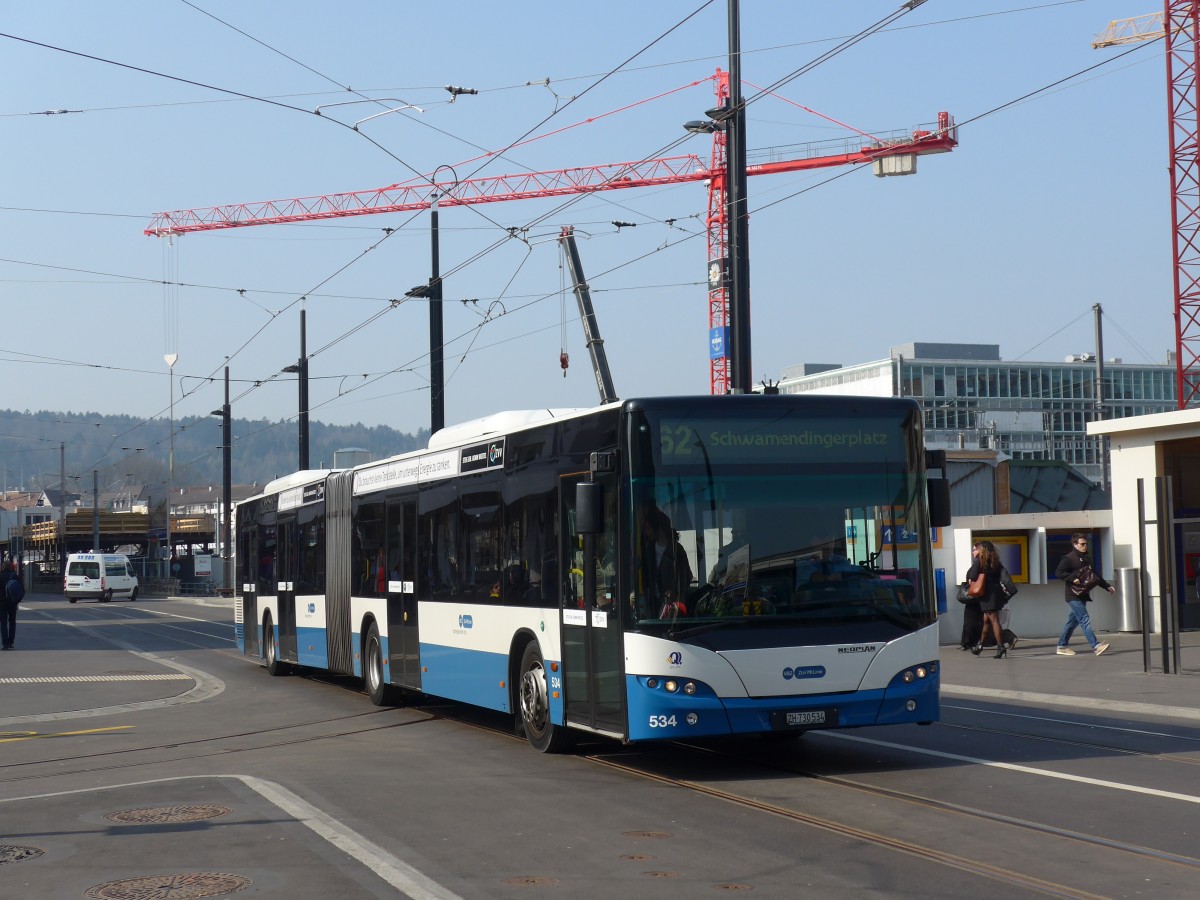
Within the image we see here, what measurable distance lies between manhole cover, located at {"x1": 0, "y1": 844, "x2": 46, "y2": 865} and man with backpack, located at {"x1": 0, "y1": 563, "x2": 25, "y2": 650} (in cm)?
2281

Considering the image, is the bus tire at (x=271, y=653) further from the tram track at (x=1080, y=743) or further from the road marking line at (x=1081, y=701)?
the tram track at (x=1080, y=743)

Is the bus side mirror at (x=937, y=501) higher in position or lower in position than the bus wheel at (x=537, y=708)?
higher

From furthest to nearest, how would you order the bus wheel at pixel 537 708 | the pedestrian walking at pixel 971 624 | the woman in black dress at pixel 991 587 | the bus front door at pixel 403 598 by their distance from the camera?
1. the pedestrian walking at pixel 971 624
2. the woman in black dress at pixel 991 587
3. the bus front door at pixel 403 598
4. the bus wheel at pixel 537 708

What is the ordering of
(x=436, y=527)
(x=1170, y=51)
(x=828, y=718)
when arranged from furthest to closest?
(x=1170, y=51), (x=436, y=527), (x=828, y=718)

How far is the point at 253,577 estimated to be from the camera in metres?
25.4

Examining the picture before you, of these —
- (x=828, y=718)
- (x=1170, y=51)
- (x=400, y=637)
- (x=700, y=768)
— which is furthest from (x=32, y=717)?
(x=1170, y=51)

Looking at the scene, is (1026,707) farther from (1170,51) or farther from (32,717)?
(1170,51)

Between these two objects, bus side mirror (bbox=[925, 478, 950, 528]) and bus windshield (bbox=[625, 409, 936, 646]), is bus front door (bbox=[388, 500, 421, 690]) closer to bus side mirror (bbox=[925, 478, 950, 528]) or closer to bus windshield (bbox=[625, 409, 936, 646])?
bus windshield (bbox=[625, 409, 936, 646])

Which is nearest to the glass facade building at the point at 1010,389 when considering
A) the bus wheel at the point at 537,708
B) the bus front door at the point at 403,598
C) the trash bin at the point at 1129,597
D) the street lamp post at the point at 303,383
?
the street lamp post at the point at 303,383

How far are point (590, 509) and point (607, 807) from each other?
2259 mm

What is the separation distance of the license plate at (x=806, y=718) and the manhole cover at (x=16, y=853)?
5056mm

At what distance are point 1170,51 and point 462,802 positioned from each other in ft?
149

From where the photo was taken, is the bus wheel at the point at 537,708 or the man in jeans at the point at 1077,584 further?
the man in jeans at the point at 1077,584

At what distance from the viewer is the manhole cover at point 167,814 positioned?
9.62 m
